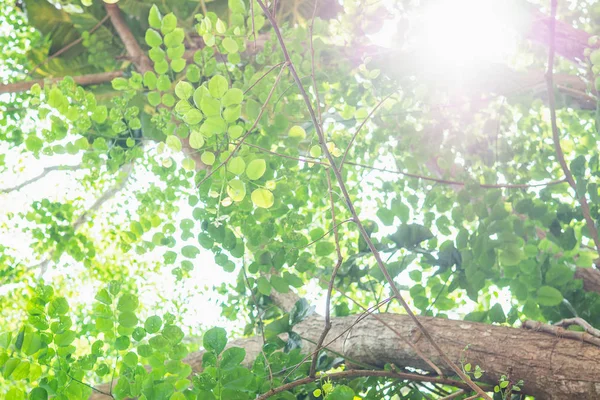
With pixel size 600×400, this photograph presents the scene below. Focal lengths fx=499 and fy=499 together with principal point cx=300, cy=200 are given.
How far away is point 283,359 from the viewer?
138 cm

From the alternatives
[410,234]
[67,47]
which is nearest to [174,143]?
[410,234]

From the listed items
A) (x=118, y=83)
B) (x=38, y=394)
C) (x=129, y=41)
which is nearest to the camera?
(x=38, y=394)

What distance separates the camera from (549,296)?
159 centimetres

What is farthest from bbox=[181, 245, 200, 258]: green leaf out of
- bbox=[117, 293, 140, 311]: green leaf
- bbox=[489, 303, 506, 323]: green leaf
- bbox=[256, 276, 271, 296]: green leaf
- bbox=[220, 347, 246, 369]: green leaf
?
bbox=[489, 303, 506, 323]: green leaf

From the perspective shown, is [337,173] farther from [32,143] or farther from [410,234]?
[32,143]

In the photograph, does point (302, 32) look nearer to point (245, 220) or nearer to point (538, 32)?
point (245, 220)

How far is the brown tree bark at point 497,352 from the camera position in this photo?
1.31 m

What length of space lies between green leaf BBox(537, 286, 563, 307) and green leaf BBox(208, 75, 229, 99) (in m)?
1.22

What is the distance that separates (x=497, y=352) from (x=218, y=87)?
1.09 metres

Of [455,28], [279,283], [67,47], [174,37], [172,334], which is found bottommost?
[172,334]

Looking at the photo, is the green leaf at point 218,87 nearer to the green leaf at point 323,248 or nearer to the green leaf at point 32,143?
the green leaf at point 323,248

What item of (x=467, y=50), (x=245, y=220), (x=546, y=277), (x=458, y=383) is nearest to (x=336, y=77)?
(x=467, y=50)

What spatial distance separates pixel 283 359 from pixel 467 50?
1.47 m

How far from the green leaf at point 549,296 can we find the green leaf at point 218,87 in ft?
4.00
